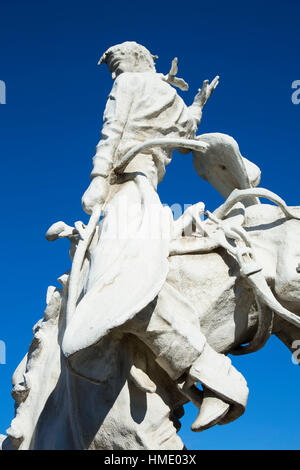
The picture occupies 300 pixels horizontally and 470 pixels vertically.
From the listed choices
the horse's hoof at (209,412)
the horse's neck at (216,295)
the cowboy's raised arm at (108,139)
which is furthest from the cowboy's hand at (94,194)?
the horse's hoof at (209,412)

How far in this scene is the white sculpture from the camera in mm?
4137

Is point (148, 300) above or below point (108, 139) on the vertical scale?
below

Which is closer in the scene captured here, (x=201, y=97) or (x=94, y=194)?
(x=94, y=194)

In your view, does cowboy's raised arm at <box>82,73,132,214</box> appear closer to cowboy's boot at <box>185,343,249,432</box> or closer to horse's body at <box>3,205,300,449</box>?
horse's body at <box>3,205,300,449</box>

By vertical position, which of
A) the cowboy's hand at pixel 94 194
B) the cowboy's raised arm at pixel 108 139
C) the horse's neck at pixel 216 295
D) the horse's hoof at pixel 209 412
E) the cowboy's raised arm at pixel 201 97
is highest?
the cowboy's raised arm at pixel 201 97

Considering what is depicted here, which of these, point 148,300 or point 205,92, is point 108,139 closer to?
point 205,92

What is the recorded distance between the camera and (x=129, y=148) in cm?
513

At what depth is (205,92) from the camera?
234 inches

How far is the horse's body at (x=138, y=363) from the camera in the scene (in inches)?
167

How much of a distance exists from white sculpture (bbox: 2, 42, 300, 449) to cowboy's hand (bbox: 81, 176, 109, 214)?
1 cm

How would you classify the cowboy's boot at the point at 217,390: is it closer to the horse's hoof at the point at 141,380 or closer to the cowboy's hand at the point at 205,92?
the horse's hoof at the point at 141,380

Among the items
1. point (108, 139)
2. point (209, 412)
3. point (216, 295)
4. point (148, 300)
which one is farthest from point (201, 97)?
point (209, 412)

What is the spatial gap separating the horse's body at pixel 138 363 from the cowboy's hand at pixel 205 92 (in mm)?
1364

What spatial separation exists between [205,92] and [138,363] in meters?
2.79
